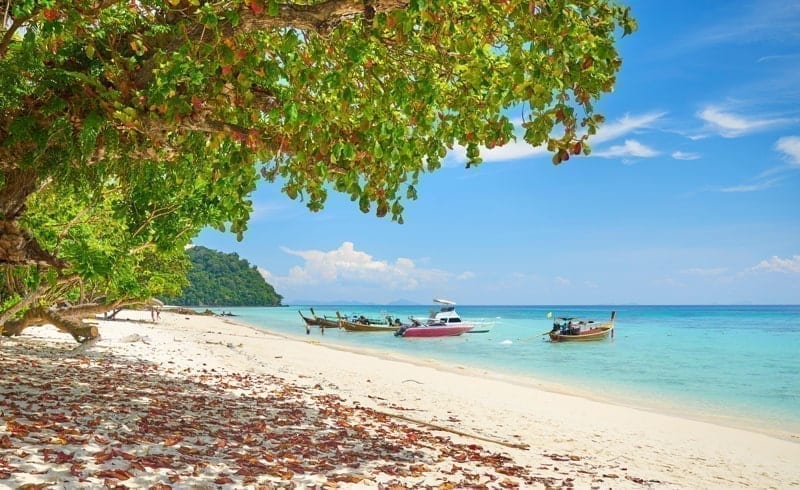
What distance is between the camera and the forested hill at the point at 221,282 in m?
143

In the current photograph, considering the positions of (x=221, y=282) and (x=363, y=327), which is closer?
(x=363, y=327)

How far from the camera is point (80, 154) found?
681cm

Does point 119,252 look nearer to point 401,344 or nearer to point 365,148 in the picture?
point 365,148

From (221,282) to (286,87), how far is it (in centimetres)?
14828

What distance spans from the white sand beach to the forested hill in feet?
430

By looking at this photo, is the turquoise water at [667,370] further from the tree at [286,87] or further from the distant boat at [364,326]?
the tree at [286,87]

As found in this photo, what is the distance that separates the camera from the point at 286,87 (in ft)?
21.7

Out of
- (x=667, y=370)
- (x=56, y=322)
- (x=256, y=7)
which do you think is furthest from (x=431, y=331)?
(x=256, y=7)

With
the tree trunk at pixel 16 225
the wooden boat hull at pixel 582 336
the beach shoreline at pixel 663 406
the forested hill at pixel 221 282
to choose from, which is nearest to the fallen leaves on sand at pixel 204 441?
the tree trunk at pixel 16 225

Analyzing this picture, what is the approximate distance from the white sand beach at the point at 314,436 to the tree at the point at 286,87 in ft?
8.33

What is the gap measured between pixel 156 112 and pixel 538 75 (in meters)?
3.82

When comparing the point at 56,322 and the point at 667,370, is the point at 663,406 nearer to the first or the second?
the point at 667,370

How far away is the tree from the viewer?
16.0 ft

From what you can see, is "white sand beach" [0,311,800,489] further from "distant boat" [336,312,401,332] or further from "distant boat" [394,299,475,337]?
"distant boat" [336,312,401,332]
